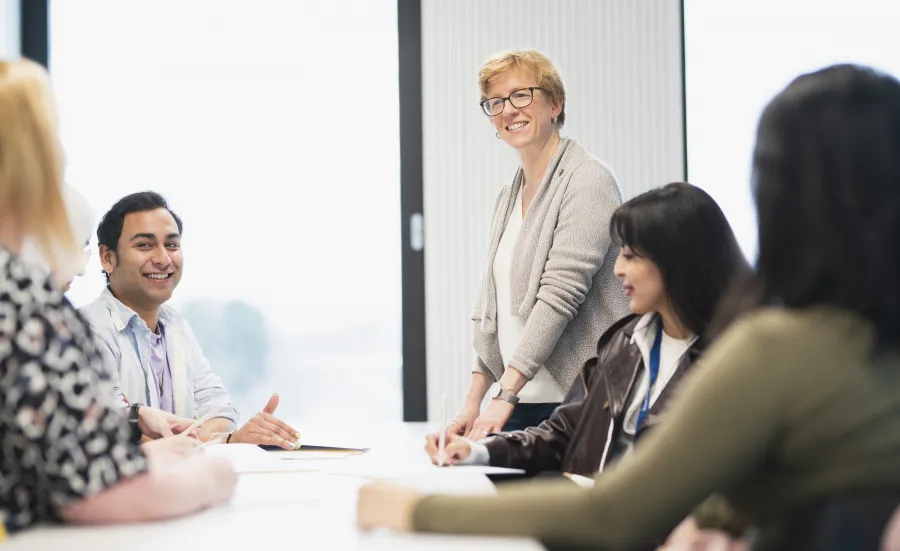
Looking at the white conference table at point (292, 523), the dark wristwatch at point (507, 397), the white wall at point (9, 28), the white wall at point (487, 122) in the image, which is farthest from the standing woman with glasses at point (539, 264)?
the white wall at point (9, 28)

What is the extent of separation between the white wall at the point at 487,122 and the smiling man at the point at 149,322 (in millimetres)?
1591

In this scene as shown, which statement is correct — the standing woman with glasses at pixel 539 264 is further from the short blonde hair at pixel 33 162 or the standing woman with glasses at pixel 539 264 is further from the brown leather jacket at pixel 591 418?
the short blonde hair at pixel 33 162

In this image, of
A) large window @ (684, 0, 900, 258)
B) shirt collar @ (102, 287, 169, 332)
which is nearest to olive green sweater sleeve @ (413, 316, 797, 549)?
shirt collar @ (102, 287, 169, 332)

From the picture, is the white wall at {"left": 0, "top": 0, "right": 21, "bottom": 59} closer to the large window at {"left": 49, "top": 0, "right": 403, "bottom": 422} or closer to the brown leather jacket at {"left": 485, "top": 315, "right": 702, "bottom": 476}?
the large window at {"left": 49, "top": 0, "right": 403, "bottom": 422}

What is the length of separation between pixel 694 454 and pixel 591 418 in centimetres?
99

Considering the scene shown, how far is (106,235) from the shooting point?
2.62 meters

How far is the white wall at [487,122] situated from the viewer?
410 cm

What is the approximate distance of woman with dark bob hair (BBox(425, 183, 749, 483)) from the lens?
1.68 metres

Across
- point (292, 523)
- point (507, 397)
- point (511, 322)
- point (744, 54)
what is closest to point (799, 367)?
point (292, 523)

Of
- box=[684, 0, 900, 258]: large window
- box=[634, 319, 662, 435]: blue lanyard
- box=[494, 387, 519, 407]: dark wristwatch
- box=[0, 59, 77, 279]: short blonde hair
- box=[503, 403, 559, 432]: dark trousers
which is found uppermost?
box=[684, 0, 900, 258]: large window

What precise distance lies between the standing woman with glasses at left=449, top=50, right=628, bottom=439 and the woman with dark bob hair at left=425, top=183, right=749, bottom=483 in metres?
0.25

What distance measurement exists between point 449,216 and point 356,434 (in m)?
1.80

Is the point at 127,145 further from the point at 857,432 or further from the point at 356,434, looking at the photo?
the point at 857,432

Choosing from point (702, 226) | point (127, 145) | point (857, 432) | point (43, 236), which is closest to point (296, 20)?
point (127, 145)
